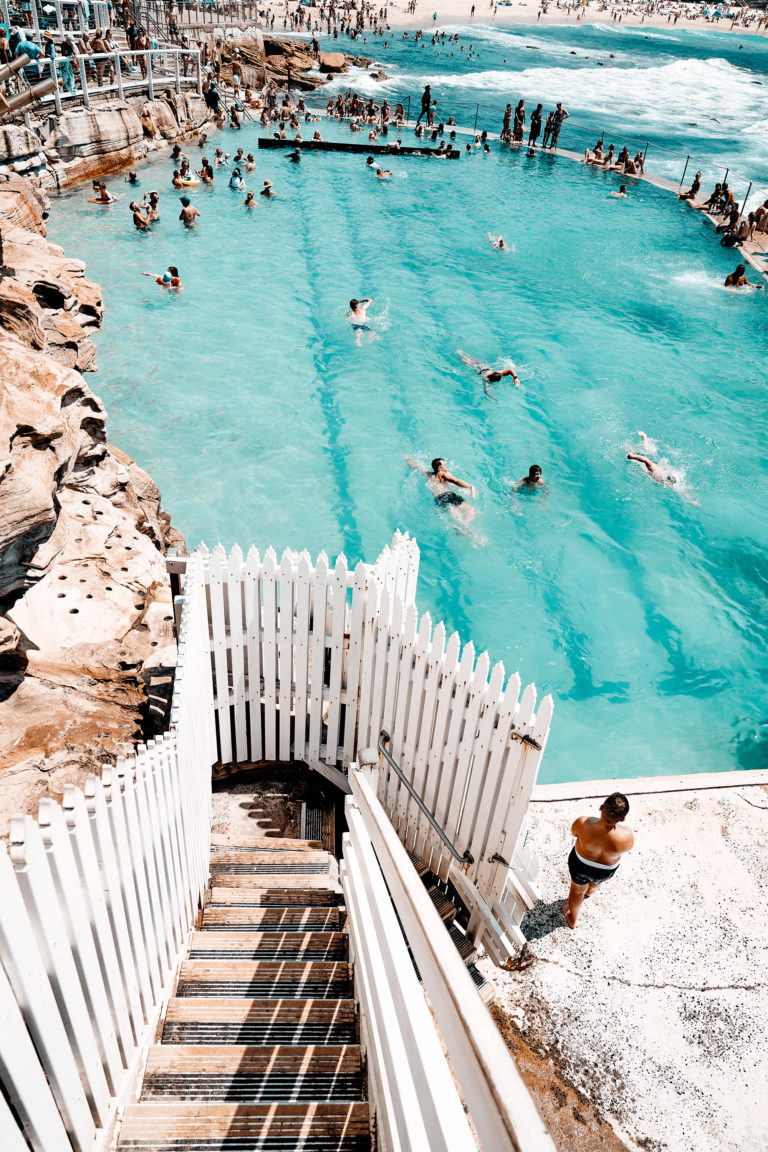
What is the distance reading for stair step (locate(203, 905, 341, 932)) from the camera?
4.36 meters

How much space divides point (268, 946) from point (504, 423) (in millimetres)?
12393

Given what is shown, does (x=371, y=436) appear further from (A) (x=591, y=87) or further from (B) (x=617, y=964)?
(A) (x=591, y=87)

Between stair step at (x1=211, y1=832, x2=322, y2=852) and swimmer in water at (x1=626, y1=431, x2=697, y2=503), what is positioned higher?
stair step at (x1=211, y1=832, x2=322, y2=852)

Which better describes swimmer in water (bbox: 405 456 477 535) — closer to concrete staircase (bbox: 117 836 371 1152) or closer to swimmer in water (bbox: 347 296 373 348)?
swimmer in water (bbox: 347 296 373 348)

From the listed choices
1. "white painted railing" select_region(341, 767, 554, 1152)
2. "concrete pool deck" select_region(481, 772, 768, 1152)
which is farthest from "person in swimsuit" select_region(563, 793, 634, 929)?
"white painted railing" select_region(341, 767, 554, 1152)

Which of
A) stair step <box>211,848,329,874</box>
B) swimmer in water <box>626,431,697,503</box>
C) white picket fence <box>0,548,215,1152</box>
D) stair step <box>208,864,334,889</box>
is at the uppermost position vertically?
white picket fence <box>0,548,215,1152</box>

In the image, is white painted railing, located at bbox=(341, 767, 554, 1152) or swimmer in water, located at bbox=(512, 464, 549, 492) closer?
white painted railing, located at bbox=(341, 767, 554, 1152)

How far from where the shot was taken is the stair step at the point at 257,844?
528 cm

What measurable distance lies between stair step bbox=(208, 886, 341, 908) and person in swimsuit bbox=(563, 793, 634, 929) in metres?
1.65

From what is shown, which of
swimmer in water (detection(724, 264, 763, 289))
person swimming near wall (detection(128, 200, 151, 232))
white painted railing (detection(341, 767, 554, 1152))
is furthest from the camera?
swimmer in water (detection(724, 264, 763, 289))

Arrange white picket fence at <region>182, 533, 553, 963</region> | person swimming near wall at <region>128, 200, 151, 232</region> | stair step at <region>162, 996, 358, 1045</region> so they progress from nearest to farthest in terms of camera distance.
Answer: stair step at <region>162, 996, 358, 1045</region>
white picket fence at <region>182, 533, 553, 963</region>
person swimming near wall at <region>128, 200, 151, 232</region>

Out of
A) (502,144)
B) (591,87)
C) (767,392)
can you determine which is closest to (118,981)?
(767,392)

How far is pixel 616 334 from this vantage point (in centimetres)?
1894

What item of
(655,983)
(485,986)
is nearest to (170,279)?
(485,986)
